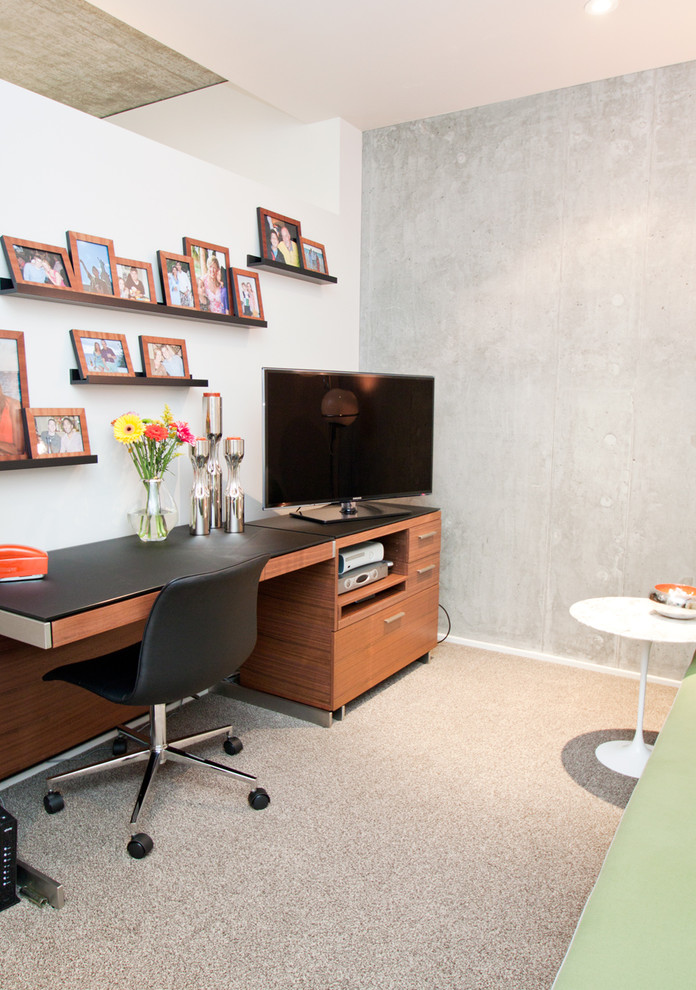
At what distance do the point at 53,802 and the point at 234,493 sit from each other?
120cm

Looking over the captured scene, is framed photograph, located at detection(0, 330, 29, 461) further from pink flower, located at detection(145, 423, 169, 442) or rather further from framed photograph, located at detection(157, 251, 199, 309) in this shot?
framed photograph, located at detection(157, 251, 199, 309)

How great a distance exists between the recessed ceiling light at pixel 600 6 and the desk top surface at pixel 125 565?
84.6 inches

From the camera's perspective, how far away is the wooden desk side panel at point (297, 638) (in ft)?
9.07

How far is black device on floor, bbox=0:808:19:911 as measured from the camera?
176cm

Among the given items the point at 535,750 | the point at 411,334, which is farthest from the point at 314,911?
the point at 411,334

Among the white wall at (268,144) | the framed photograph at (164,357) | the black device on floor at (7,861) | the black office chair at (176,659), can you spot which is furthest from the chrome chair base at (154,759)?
the white wall at (268,144)

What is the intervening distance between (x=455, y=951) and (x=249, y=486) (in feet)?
6.80

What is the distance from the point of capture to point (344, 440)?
3.12 meters

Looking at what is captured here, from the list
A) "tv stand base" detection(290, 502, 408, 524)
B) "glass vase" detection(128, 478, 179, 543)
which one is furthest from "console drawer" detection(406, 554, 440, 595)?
"glass vase" detection(128, 478, 179, 543)

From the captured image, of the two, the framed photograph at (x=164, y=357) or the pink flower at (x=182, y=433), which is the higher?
the framed photograph at (x=164, y=357)

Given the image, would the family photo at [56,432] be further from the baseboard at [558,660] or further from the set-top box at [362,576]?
the baseboard at [558,660]

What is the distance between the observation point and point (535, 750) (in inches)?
104

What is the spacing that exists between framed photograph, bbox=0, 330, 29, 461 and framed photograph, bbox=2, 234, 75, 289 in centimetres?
18

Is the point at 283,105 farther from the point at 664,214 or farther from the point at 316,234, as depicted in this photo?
the point at 664,214
